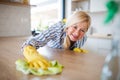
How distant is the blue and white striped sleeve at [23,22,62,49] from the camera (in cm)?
→ 107

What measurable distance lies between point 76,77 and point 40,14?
2918 millimetres

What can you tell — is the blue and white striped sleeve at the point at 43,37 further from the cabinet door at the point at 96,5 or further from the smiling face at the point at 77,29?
the cabinet door at the point at 96,5

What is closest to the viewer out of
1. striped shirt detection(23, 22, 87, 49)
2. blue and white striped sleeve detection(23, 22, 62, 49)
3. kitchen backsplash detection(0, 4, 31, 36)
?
blue and white striped sleeve detection(23, 22, 62, 49)

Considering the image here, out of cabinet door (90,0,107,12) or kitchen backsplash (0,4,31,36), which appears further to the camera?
cabinet door (90,0,107,12)

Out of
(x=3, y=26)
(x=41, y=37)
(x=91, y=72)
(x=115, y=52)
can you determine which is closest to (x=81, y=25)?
(x=41, y=37)

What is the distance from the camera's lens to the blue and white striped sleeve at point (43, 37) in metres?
1.07

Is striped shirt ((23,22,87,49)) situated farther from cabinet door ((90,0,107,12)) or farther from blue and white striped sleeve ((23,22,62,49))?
cabinet door ((90,0,107,12))

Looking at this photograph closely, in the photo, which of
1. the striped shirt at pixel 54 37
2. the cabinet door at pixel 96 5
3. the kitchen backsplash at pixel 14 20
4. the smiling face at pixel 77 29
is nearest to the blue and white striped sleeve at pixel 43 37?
the striped shirt at pixel 54 37

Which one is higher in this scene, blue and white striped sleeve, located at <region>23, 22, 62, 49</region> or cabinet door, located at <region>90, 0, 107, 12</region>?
cabinet door, located at <region>90, 0, 107, 12</region>

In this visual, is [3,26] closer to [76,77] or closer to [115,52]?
[76,77]

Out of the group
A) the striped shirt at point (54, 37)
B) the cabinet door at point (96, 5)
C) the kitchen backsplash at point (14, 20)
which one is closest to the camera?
the striped shirt at point (54, 37)

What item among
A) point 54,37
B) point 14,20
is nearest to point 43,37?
point 54,37

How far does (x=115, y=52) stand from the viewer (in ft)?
1.07

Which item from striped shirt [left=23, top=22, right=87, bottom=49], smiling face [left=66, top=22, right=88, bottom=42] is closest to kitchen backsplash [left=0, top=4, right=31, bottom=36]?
striped shirt [left=23, top=22, right=87, bottom=49]
